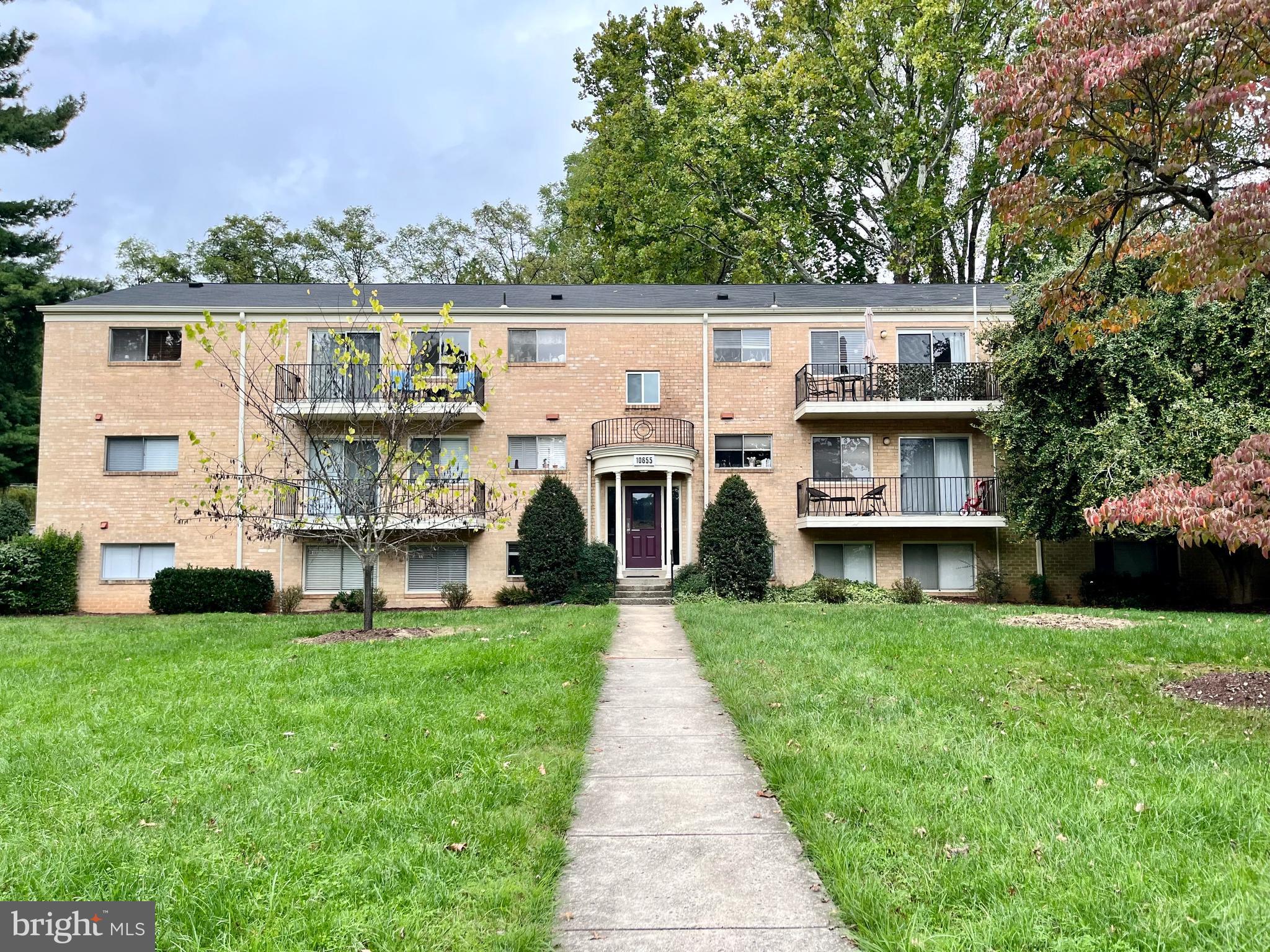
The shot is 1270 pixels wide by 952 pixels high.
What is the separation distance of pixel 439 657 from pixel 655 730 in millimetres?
3605

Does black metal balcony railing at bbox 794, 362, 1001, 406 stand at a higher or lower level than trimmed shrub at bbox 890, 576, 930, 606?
higher

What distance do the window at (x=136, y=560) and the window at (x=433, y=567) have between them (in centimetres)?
563

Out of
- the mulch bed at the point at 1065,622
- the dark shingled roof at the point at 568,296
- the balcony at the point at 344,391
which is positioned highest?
the dark shingled roof at the point at 568,296

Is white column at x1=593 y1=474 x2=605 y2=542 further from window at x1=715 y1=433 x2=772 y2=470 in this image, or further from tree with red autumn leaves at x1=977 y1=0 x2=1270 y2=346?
tree with red autumn leaves at x1=977 y1=0 x2=1270 y2=346

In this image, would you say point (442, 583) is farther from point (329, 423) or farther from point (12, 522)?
point (12, 522)

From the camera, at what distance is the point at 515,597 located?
19.5 meters

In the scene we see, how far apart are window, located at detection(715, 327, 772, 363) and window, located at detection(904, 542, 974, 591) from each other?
6113mm

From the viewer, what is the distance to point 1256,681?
7.34 meters

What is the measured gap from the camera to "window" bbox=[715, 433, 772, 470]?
21078 millimetres

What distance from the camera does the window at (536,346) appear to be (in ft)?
69.8

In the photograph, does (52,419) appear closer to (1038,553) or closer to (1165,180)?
(1165,180)

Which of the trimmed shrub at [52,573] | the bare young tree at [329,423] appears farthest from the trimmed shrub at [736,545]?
the trimmed shrub at [52,573]

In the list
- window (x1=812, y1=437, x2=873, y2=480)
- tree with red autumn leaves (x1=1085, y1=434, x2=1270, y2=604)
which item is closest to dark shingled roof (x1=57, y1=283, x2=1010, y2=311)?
window (x1=812, y1=437, x2=873, y2=480)

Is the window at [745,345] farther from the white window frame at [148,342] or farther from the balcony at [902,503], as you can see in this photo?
the white window frame at [148,342]
